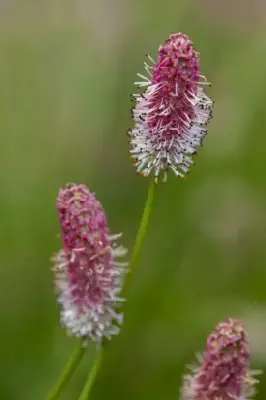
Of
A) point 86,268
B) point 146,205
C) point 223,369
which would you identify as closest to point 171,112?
point 146,205

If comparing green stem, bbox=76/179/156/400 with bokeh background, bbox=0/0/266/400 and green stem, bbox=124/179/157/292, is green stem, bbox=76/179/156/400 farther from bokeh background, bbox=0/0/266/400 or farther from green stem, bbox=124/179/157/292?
bokeh background, bbox=0/0/266/400

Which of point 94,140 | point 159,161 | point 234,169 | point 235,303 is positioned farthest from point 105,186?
point 159,161

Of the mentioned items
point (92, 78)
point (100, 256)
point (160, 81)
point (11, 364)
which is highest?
point (92, 78)

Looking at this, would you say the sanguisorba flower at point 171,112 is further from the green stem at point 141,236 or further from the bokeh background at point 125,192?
the bokeh background at point 125,192

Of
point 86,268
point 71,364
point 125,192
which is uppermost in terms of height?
point 125,192

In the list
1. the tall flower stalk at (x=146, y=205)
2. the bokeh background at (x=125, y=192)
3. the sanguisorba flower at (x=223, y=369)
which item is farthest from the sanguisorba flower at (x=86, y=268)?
the bokeh background at (x=125, y=192)

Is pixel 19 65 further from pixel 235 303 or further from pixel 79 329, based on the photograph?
pixel 79 329

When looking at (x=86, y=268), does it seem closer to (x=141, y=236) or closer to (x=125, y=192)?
(x=141, y=236)
